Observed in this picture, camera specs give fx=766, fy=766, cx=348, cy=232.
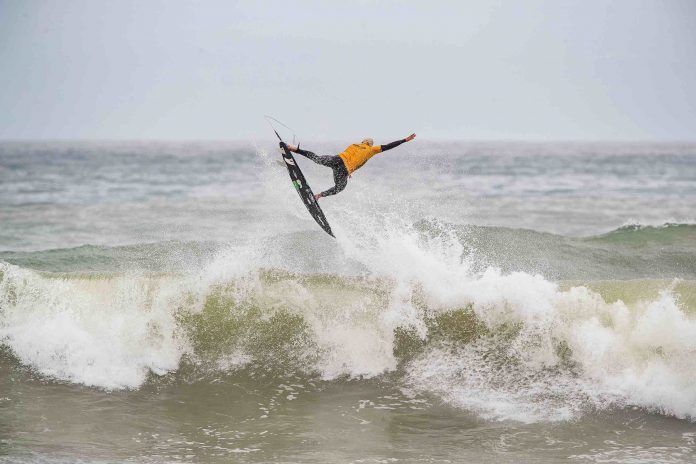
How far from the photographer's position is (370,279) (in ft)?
32.1

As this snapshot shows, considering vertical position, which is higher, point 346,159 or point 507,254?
point 346,159

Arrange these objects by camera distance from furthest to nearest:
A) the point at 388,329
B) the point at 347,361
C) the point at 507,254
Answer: the point at 507,254
the point at 388,329
the point at 347,361

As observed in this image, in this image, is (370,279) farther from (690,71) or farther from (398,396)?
(690,71)

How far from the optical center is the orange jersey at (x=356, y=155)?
9.97 m

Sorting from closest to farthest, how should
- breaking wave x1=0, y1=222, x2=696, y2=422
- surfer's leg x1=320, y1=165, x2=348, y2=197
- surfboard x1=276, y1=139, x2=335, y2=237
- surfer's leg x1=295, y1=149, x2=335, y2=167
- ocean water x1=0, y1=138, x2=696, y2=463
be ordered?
1. ocean water x1=0, y1=138, x2=696, y2=463
2. breaking wave x1=0, y1=222, x2=696, y2=422
3. surfer's leg x1=295, y1=149, x2=335, y2=167
4. surfer's leg x1=320, y1=165, x2=348, y2=197
5. surfboard x1=276, y1=139, x2=335, y2=237

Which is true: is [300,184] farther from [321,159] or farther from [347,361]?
[347,361]

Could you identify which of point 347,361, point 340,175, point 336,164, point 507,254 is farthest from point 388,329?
point 507,254

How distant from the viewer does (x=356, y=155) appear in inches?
396

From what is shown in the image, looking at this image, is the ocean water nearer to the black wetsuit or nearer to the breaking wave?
the breaking wave

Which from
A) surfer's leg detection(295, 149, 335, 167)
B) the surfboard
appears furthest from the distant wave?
surfer's leg detection(295, 149, 335, 167)

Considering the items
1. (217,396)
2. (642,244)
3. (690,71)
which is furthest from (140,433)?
(690,71)

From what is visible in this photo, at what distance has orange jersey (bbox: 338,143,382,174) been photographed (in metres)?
9.97

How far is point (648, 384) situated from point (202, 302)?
17.4 feet

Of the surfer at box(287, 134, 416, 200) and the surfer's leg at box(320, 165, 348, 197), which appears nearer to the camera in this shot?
the surfer at box(287, 134, 416, 200)
